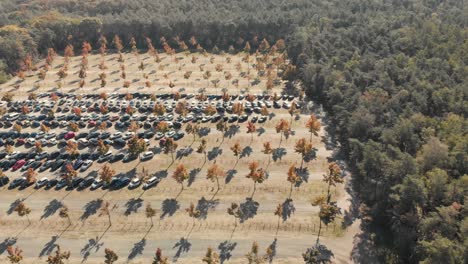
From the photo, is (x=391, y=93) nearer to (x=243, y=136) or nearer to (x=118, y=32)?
(x=243, y=136)

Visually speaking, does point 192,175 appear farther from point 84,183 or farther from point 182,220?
point 84,183

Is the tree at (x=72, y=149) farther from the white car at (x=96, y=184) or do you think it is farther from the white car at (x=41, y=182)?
the white car at (x=96, y=184)

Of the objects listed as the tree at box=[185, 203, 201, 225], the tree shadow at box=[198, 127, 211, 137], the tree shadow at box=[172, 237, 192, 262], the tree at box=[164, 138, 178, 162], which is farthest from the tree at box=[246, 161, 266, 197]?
the tree shadow at box=[198, 127, 211, 137]

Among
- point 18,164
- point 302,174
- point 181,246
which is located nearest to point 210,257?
point 181,246

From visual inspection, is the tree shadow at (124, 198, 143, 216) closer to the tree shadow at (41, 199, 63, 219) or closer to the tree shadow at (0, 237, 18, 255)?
the tree shadow at (41, 199, 63, 219)

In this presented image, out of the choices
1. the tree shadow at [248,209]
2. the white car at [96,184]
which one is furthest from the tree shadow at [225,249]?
the white car at [96,184]
